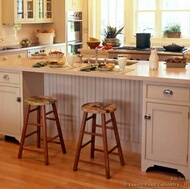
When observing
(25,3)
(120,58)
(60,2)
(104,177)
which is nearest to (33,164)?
(104,177)

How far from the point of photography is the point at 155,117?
329cm

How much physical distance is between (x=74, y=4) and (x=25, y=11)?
1.23 meters

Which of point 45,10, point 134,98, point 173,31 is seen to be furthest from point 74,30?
point 134,98

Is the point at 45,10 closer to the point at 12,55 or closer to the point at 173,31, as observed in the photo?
the point at 12,55

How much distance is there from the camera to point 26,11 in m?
6.86

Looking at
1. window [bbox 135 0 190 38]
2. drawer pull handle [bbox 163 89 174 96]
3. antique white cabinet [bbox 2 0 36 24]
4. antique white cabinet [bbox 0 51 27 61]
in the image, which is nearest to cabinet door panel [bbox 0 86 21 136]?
drawer pull handle [bbox 163 89 174 96]

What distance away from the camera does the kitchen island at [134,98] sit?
3.21 m

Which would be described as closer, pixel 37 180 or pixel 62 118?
pixel 37 180

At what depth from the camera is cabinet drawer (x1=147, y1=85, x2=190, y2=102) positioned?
3145 millimetres

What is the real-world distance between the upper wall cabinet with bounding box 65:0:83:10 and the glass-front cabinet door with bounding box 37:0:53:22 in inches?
13.2

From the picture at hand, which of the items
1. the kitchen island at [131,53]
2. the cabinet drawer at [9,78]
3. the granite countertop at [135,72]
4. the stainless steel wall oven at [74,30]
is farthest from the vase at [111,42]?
the cabinet drawer at [9,78]

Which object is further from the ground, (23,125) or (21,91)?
(21,91)

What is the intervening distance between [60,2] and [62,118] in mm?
3819

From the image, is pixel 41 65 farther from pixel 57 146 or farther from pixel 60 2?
pixel 60 2
